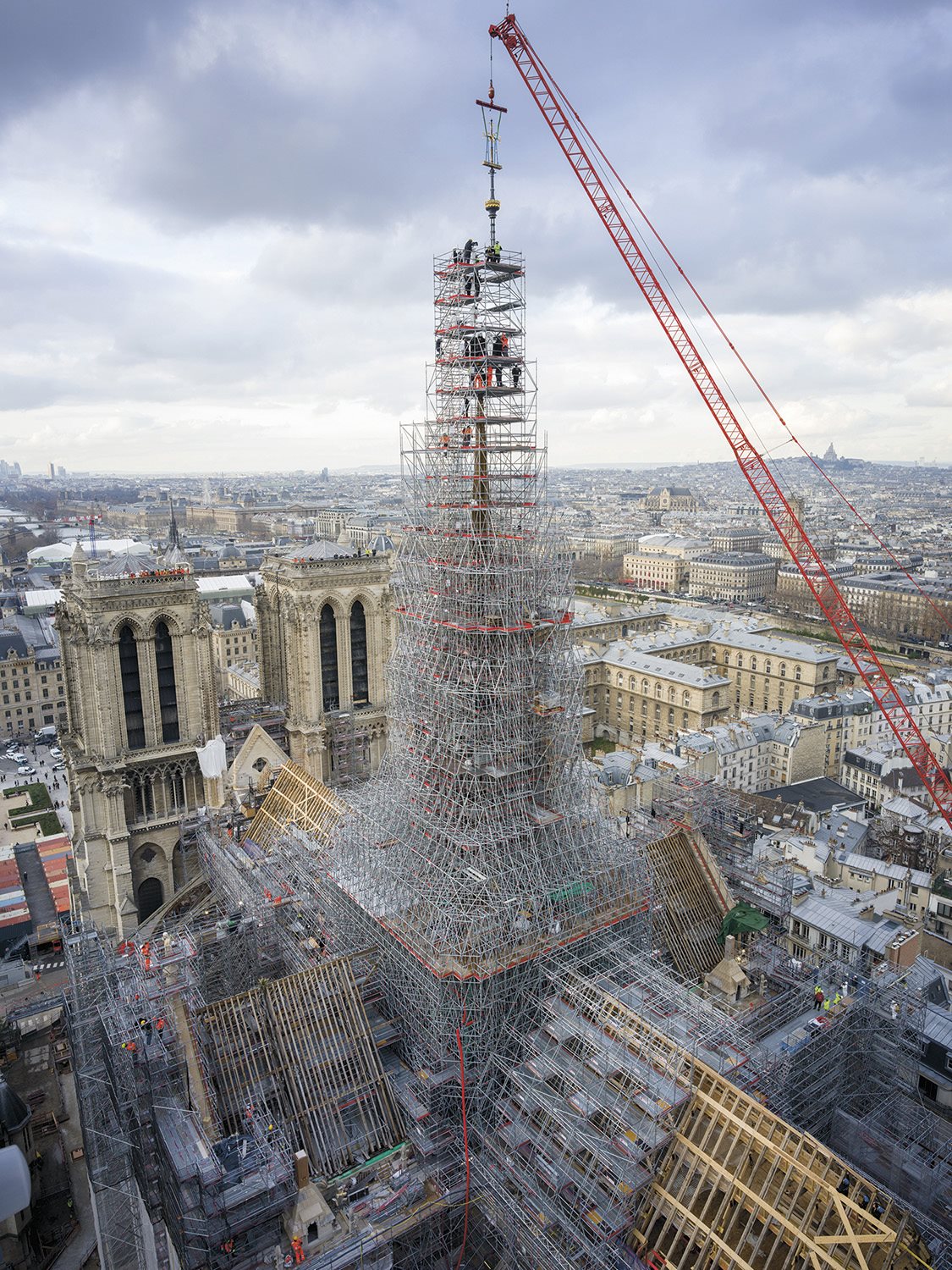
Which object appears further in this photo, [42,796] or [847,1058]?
[42,796]

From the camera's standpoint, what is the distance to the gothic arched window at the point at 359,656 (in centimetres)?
5434

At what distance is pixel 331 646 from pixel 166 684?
10580 millimetres

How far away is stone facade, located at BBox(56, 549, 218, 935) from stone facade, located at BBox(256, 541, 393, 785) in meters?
5.85

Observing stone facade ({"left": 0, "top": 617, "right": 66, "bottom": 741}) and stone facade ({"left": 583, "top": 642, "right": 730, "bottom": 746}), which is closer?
stone facade ({"left": 583, "top": 642, "right": 730, "bottom": 746})

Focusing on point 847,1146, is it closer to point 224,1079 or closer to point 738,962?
point 738,962

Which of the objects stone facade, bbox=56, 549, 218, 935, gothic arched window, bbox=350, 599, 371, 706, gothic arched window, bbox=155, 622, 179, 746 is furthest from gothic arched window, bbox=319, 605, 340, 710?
gothic arched window, bbox=155, 622, 179, 746

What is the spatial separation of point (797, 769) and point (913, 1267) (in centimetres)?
6745

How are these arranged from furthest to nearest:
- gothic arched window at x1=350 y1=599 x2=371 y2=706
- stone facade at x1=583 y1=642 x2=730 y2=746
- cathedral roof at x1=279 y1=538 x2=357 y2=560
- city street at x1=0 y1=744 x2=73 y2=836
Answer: stone facade at x1=583 y1=642 x2=730 y2=746 < city street at x1=0 y1=744 x2=73 y2=836 < gothic arched window at x1=350 y1=599 x2=371 y2=706 < cathedral roof at x1=279 y1=538 x2=357 y2=560

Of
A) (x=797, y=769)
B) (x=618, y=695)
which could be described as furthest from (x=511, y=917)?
(x=618, y=695)

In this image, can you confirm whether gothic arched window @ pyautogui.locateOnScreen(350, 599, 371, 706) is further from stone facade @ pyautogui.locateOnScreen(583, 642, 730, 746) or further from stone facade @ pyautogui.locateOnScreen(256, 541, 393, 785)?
stone facade @ pyautogui.locateOnScreen(583, 642, 730, 746)

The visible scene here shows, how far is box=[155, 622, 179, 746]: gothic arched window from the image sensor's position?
47500 millimetres

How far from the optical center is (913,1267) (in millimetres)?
20250

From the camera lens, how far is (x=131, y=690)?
47.0 m

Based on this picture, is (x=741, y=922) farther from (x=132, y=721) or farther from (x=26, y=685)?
(x=26, y=685)
